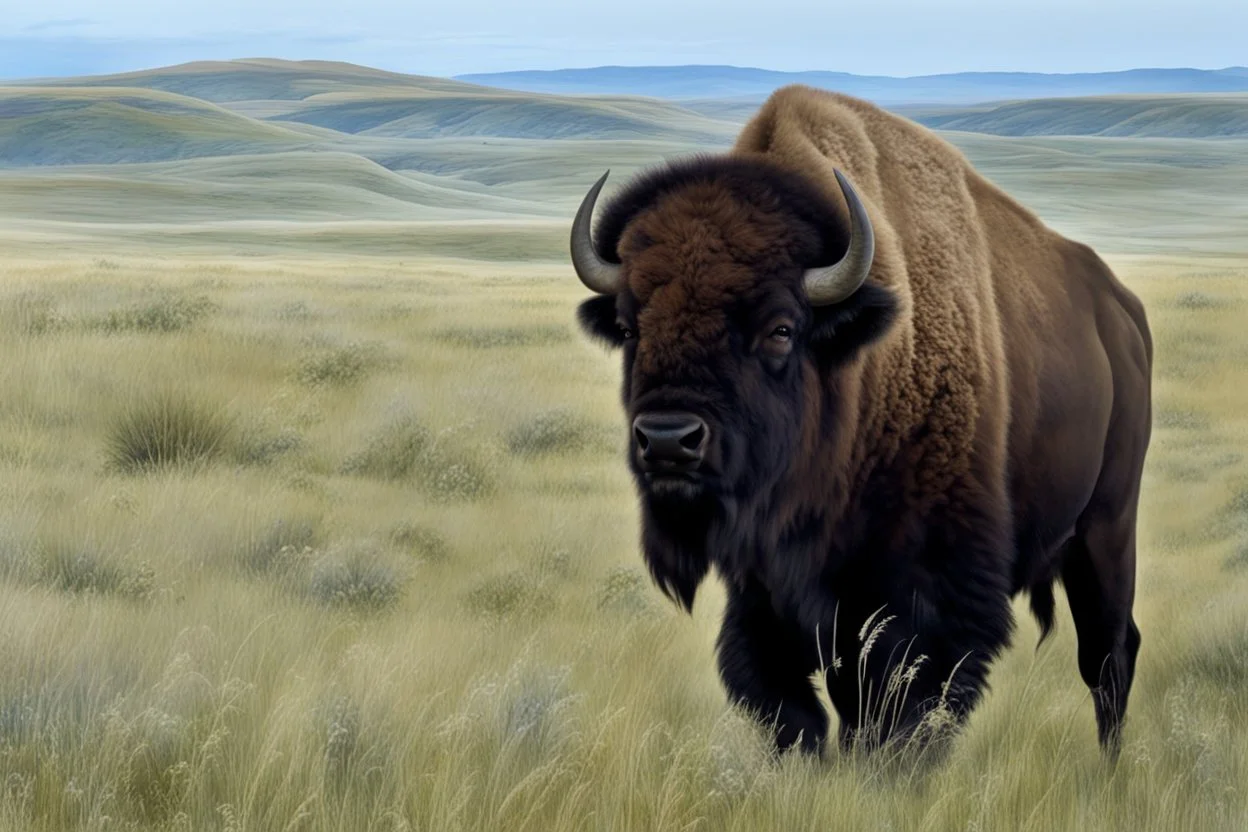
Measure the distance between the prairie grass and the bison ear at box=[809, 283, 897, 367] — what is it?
1.17m

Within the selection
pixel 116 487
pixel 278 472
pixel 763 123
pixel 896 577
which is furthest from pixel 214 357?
pixel 896 577

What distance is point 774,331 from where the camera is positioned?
390cm

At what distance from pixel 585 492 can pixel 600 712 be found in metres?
3.98

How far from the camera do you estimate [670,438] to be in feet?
11.4

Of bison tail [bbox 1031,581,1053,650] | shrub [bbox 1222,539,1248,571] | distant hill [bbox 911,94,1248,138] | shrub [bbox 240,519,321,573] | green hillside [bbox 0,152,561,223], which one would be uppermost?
bison tail [bbox 1031,581,1053,650]

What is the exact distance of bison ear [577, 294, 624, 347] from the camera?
4.33 meters

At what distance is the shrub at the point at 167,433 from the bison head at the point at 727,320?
14.1 feet

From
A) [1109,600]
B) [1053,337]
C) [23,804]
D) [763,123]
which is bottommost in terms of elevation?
[1109,600]

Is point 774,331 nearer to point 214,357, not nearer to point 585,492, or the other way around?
point 585,492

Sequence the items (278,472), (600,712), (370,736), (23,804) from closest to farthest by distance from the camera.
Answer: (23,804) < (370,736) < (600,712) < (278,472)

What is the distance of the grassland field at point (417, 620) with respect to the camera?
10.6ft

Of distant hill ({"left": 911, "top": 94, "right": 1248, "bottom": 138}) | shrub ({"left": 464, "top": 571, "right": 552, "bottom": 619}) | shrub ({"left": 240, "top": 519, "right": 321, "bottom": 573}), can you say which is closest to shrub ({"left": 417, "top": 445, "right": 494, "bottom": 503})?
shrub ({"left": 240, "top": 519, "right": 321, "bottom": 573})

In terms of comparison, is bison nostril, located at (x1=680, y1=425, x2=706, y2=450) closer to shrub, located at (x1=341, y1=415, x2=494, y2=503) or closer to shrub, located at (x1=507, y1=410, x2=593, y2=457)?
shrub, located at (x1=341, y1=415, x2=494, y2=503)

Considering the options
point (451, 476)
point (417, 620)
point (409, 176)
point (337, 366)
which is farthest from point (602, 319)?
point (409, 176)
